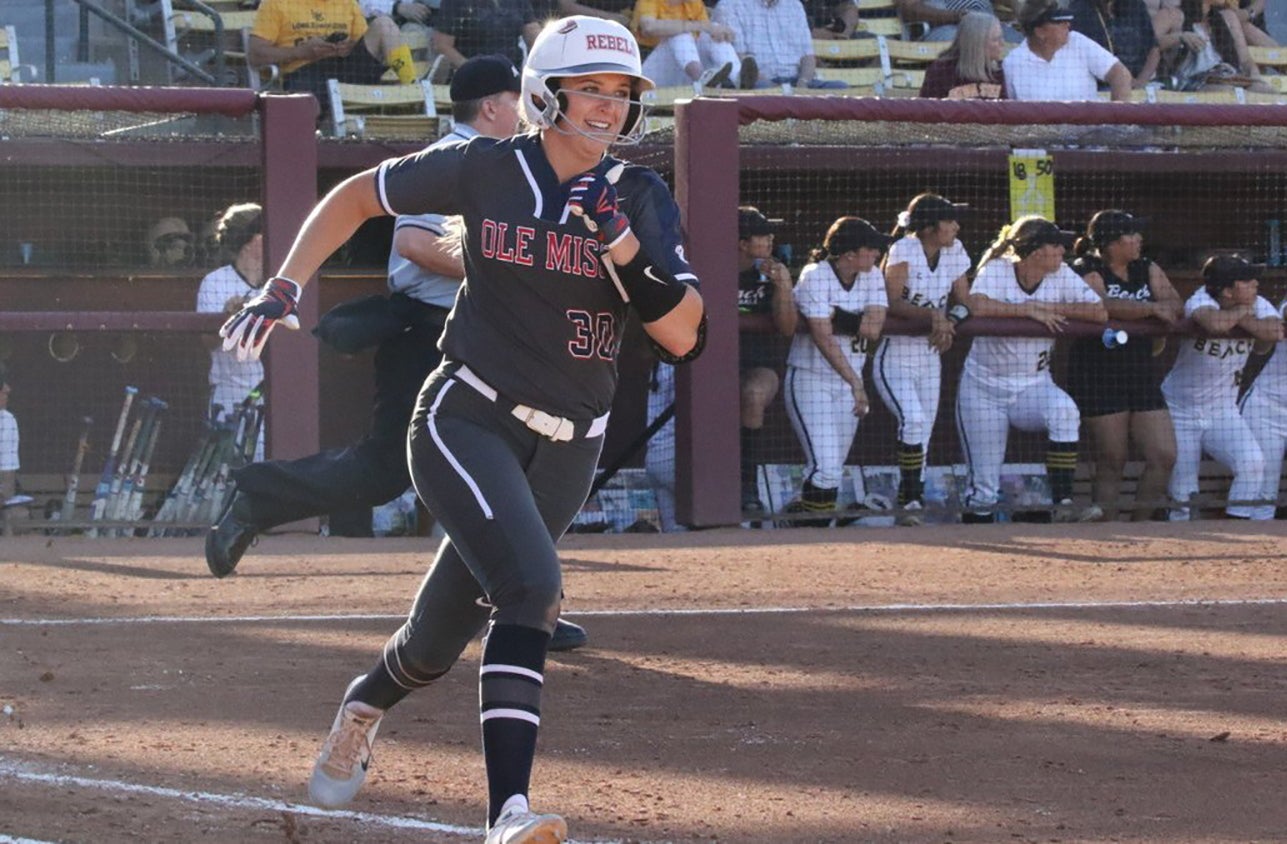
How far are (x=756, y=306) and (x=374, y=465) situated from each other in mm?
4068

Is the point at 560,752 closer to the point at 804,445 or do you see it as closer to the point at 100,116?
the point at 804,445

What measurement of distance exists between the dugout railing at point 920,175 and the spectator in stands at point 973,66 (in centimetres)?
35

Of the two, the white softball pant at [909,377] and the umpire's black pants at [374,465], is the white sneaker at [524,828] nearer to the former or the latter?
the umpire's black pants at [374,465]

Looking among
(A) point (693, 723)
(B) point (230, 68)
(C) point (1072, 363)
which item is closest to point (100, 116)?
(B) point (230, 68)

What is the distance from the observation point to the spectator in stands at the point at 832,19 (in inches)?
533

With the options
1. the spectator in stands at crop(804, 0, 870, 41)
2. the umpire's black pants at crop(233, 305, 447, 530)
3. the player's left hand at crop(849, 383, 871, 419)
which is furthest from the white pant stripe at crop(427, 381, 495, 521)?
the spectator in stands at crop(804, 0, 870, 41)

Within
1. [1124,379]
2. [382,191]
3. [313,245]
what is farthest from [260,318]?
[1124,379]

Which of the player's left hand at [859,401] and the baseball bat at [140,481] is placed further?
the player's left hand at [859,401]

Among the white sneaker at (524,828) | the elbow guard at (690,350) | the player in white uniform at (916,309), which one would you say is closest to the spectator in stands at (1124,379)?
the player in white uniform at (916,309)

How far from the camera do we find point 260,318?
3.83 metres

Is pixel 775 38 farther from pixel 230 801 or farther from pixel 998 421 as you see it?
pixel 230 801

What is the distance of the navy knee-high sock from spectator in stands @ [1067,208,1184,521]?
731 centimetres

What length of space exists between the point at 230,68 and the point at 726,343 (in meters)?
4.49

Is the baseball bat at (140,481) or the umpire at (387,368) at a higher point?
A: the umpire at (387,368)
